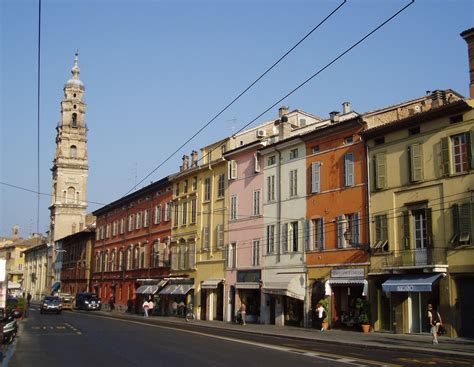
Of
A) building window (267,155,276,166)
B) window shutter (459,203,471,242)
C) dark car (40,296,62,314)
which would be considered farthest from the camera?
dark car (40,296,62,314)

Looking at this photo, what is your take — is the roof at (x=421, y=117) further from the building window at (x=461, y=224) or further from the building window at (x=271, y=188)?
the building window at (x=271, y=188)

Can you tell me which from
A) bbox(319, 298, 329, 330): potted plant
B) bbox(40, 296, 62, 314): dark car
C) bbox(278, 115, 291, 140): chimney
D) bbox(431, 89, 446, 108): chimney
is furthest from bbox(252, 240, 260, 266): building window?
bbox(40, 296, 62, 314): dark car

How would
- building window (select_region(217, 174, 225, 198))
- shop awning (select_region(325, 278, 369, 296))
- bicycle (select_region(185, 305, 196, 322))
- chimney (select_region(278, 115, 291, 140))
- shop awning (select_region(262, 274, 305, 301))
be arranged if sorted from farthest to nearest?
building window (select_region(217, 174, 225, 198))
bicycle (select_region(185, 305, 196, 322))
chimney (select_region(278, 115, 291, 140))
shop awning (select_region(262, 274, 305, 301))
shop awning (select_region(325, 278, 369, 296))

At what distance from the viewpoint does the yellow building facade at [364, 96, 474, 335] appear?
27.7 m

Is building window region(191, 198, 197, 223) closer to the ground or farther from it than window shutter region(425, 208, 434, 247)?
farther from it

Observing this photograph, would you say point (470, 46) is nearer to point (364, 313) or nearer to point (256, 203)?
point (364, 313)

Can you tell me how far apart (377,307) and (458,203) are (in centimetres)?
729

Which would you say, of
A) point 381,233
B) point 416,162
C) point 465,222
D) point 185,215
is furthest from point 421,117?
point 185,215

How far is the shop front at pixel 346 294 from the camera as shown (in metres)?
32.8

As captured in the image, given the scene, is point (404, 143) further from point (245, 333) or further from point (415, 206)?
point (245, 333)

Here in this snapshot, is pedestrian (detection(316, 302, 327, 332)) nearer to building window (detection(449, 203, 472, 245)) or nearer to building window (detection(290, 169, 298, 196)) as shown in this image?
building window (detection(290, 169, 298, 196))

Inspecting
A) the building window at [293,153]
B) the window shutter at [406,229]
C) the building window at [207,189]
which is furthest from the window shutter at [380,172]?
the building window at [207,189]

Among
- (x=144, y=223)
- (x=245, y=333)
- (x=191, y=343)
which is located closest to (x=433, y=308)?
(x=245, y=333)

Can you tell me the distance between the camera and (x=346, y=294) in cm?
3434
